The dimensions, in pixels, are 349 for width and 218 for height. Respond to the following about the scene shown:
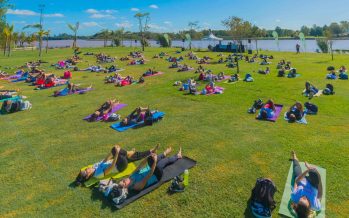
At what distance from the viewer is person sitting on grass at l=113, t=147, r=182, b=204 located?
22.5 ft

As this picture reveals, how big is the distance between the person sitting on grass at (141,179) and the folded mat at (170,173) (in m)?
0.09

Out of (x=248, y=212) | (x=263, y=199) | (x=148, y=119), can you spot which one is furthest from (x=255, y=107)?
(x=248, y=212)

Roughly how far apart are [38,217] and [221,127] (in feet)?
23.4

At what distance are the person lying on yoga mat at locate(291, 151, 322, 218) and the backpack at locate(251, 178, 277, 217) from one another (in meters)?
0.48

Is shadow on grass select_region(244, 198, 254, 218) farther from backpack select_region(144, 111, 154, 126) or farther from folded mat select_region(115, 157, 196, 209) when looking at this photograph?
backpack select_region(144, 111, 154, 126)

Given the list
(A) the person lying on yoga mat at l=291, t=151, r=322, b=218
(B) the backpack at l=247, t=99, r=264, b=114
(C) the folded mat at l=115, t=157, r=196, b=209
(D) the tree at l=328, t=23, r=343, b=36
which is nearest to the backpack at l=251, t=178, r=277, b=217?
(A) the person lying on yoga mat at l=291, t=151, r=322, b=218

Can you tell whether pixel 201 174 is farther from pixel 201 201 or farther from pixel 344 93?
pixel 344 93

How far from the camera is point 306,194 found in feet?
20.4

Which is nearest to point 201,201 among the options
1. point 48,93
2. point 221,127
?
point 221,127

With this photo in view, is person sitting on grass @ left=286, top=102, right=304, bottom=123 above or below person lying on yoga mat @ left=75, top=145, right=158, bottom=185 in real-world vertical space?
above

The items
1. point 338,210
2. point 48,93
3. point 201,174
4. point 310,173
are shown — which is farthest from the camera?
point 48,93

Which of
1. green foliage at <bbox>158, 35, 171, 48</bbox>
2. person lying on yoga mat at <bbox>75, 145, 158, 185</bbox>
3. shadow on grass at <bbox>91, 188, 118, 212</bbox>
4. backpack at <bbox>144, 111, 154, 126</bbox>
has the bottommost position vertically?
shadow on grass at <bbox>91, 188, 118, 212</bbox>

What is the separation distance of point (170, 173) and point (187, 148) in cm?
179

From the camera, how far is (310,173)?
21.8 feet
